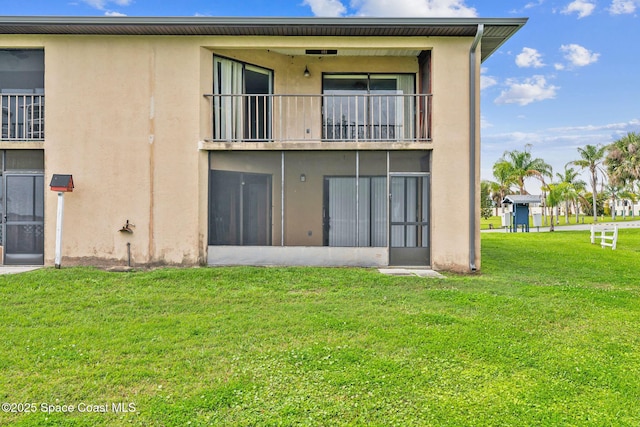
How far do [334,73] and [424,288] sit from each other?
6.43m

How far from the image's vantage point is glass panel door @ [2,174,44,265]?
29.7 feet

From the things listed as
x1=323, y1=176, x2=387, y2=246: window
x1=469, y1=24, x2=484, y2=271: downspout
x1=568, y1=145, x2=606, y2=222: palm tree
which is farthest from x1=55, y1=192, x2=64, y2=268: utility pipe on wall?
x1=568, y1=145, x2=606, y2=222: palm tree

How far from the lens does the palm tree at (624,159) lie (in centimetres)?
3644

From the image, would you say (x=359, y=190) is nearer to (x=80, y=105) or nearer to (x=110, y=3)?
(x=80, y=105)

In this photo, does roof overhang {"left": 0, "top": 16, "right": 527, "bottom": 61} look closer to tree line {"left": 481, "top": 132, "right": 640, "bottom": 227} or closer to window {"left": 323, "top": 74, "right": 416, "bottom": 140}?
window {"left": 323, "top": 74, "right": 416, "bottom": 140}

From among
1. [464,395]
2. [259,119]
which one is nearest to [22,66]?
[259,119]

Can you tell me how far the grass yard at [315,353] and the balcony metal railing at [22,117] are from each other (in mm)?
3846

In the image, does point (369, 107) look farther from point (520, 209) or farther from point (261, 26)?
point (520, 209)

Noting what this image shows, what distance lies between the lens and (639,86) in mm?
39812

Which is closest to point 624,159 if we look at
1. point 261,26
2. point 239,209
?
point 261,26

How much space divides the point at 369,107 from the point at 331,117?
3.40ft

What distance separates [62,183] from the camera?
27.7 feet

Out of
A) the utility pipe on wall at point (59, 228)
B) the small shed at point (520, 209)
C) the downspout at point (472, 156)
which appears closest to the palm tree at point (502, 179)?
the small shed at point (520, 209)

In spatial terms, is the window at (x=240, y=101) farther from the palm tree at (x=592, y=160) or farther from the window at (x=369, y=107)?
the palm tree at (x=592, y=160)
